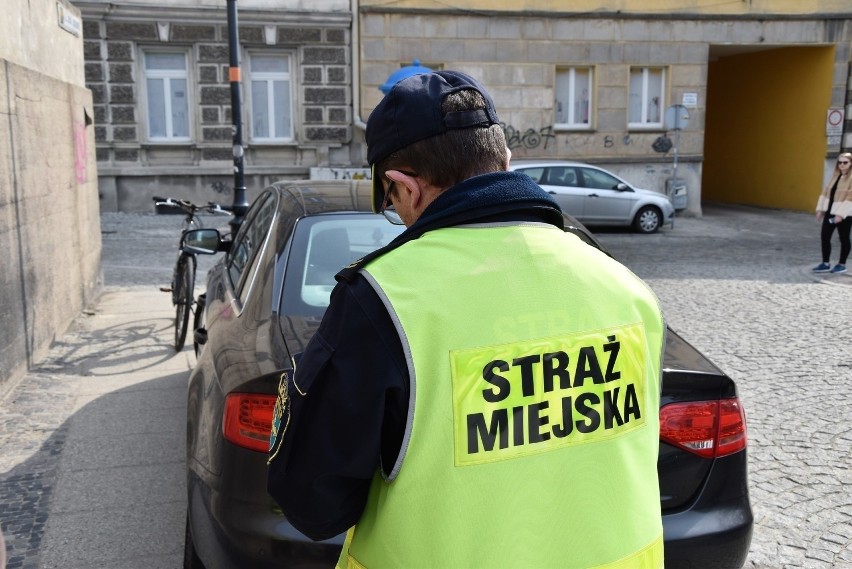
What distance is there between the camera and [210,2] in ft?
61.4

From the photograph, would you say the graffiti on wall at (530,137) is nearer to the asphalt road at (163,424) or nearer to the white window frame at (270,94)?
the white window frame at (270,94)

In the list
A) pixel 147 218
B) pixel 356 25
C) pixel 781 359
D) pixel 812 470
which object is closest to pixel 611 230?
pixel 356 25

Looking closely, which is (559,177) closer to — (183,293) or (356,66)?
(356,66)

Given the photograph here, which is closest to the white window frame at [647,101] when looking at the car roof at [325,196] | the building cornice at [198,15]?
the building cornice at [198,15]

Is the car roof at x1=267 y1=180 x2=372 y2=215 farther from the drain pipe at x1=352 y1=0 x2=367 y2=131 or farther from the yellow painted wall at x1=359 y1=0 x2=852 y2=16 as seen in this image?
the yellow painted wall at x1=359 y1=0 x2=852 y2=16

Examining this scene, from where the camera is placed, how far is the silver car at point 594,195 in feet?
55.5

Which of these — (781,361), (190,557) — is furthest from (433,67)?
(190,557)

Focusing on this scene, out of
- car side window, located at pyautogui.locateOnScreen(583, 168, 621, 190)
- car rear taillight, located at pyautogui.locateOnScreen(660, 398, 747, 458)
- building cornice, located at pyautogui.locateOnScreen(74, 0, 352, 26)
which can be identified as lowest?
car rear taillight, located at pyautogui.locateOnScreen(660, 398, 747, 458)

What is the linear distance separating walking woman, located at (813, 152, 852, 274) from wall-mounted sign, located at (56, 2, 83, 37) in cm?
943

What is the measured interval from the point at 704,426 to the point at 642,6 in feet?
64.6

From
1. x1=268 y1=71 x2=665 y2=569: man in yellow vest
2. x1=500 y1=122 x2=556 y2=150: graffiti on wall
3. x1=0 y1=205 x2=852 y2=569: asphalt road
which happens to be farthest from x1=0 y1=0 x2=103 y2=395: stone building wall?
x1=500 y1=122 x2=556 y2=150: graffiti on wall

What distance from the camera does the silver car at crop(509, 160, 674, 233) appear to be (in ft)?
55.5

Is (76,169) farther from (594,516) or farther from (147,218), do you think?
(147,218)

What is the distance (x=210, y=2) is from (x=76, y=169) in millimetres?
11608
